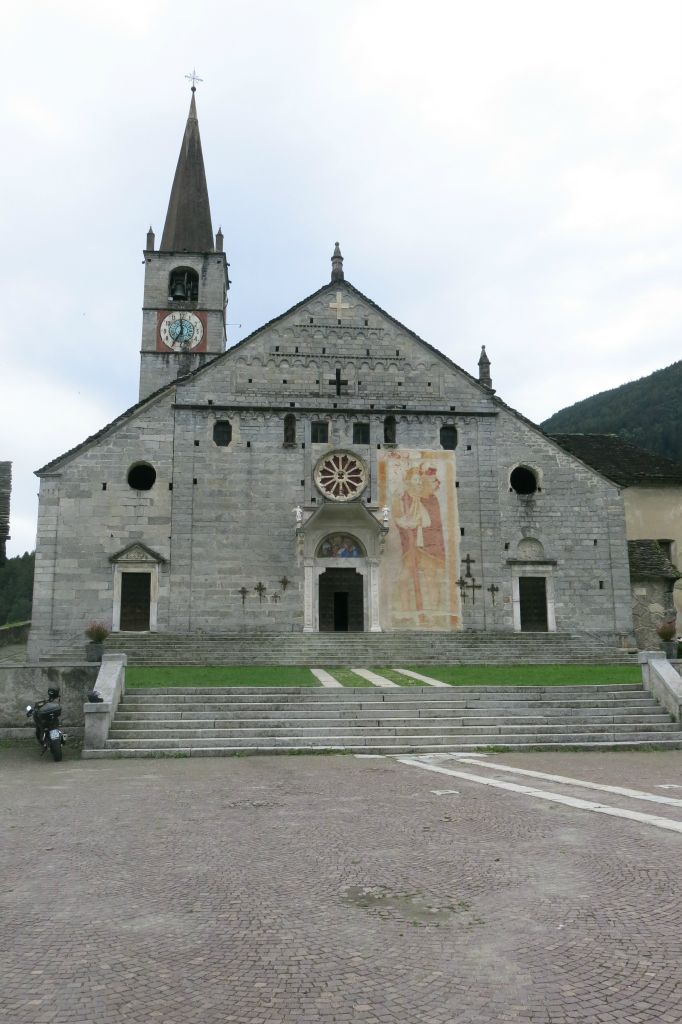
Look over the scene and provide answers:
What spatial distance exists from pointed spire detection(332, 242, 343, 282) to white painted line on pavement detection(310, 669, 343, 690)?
18000 mm

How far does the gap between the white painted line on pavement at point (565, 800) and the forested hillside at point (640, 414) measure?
59534 mm

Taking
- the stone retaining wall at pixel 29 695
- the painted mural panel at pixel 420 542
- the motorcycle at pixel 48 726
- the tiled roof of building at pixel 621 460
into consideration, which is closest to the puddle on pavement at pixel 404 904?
the motorcycle at pixel 48 726

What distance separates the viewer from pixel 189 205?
48.8 metres

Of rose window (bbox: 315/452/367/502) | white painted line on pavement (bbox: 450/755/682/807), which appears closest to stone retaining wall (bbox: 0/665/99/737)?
white painted line on pavement (bbox: 450/755/682/807)

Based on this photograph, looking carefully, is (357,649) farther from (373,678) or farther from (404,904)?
(404,904)

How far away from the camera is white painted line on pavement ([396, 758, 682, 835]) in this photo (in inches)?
308

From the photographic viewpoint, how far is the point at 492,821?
26.5 ft

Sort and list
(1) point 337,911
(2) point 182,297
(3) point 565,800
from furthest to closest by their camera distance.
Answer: (2) point 182,297, (3) point 565,800, (1) point 337,911

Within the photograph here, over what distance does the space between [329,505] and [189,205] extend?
2911 centimetres

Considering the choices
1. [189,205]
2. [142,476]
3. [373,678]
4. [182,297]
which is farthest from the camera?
[189,205]

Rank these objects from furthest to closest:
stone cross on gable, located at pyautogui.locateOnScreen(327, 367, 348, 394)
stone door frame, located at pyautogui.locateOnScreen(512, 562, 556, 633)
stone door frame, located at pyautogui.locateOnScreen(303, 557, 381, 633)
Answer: stone cross on gable, located at pyautogui.locateOnScreen(327, 367, 348, 394), stone door frame, located at pyautogui.locateOnScreen(512, 562, 556, 633), stone door frame, located at pyautogui.locateOnScreen(303, 557, 381, 633)

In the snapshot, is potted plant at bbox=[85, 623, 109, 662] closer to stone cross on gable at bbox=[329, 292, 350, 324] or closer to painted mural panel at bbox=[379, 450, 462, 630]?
painted mural panel at bbox=[379, 450, 462, 630]

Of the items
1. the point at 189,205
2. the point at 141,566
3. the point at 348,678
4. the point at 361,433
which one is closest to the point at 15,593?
the point at 189,205

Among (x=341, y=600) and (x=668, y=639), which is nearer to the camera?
(x=668, y=639)
